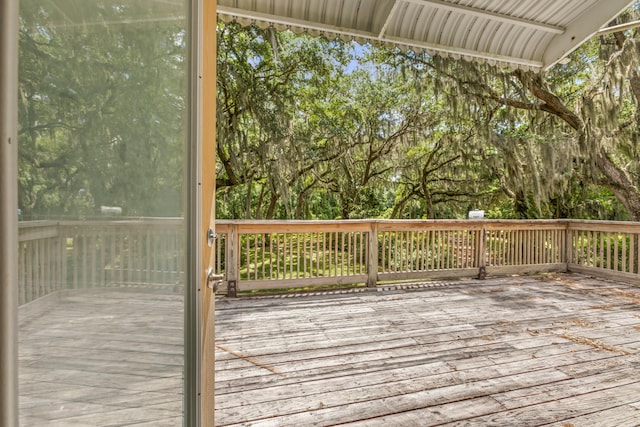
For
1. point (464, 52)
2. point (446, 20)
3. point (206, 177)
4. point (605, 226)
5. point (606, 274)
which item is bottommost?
point (606, 274)

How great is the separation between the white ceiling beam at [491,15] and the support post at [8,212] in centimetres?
303

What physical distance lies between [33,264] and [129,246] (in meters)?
0.25

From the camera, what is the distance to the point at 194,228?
3.31 feet

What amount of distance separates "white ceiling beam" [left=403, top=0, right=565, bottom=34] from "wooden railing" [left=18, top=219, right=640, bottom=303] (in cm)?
261

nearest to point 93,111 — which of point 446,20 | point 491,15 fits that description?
point 446,20

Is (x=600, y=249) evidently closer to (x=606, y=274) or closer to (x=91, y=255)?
(x=606, y=274)

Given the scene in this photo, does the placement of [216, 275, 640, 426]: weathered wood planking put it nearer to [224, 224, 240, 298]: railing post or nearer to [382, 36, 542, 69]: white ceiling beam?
[224, 224, 240, 298]: railing post

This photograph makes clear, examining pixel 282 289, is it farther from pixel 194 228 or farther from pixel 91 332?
pixel 91 332

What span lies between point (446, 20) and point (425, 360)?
2.96 m

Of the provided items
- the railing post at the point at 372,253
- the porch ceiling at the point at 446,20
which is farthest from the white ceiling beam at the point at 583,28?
the railing post at the point at 372,253

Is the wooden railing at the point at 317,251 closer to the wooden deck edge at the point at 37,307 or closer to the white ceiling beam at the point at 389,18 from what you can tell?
the wooden deck edge at the point at 37,307

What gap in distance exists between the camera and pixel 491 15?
298 cm

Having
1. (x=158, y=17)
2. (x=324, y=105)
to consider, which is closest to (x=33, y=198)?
(x=158, y=17)

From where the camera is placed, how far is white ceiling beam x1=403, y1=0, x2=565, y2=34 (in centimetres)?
280
